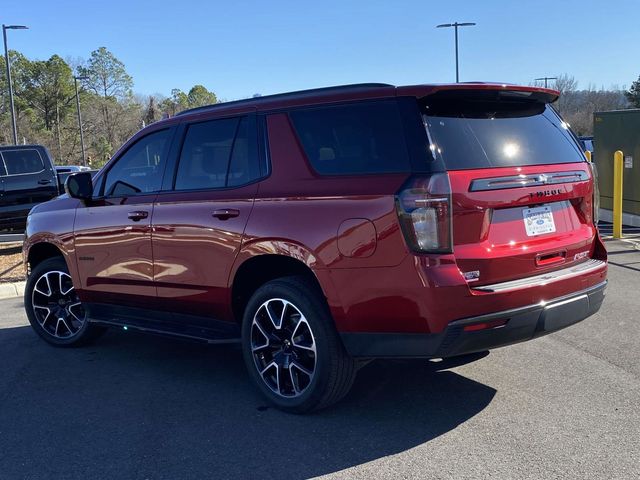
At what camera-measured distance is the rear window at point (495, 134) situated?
350 cm

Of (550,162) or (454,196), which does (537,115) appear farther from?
(454,196)

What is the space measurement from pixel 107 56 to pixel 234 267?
66.6m

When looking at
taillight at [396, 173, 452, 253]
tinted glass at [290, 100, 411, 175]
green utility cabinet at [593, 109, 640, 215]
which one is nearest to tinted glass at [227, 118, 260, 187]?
tinted glass at [290, 100, 411, 175]

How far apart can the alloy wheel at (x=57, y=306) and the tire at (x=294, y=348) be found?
2.27m

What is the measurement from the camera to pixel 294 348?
3.98 m

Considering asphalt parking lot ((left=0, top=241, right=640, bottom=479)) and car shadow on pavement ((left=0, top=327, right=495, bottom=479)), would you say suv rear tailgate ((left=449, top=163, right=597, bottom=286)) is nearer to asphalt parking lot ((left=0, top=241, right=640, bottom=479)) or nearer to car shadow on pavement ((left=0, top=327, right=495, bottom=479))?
asphalt parking lot ((left=0, top=241, right=640, bottom=479))

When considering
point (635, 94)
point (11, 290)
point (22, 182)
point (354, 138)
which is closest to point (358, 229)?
point (354, 138)

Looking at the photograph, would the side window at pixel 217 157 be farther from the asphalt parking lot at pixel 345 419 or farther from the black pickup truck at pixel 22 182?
the black pickup truck at pixel 22 182

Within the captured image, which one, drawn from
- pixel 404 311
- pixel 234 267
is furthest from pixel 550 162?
pixel 234 267

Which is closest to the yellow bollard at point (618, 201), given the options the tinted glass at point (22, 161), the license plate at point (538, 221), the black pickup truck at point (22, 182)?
the license plate at point (538, 221)

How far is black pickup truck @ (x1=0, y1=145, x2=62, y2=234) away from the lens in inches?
464

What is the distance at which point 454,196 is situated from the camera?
3330 mm

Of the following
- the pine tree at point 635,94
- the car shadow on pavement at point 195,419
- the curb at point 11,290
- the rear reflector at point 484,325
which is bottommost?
the car shadow on pavement at point 195,419

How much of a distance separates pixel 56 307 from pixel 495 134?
4181mm
